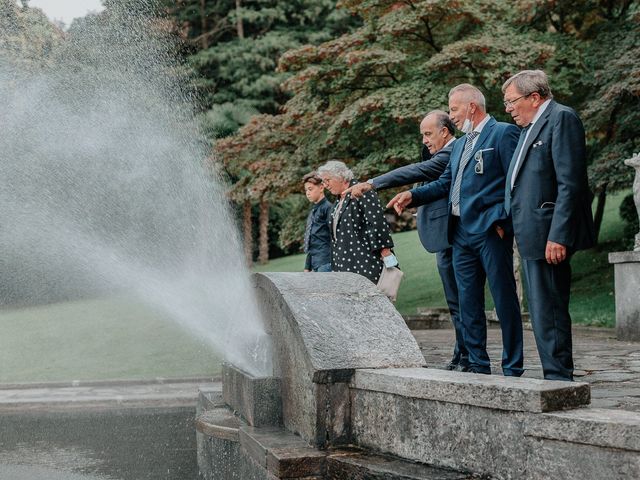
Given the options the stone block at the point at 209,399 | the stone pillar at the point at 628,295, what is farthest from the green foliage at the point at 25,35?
the stone pillar at the point at 628,295

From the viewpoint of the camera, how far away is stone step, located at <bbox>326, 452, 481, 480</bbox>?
3.96m

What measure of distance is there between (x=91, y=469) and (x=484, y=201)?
14.3 ft

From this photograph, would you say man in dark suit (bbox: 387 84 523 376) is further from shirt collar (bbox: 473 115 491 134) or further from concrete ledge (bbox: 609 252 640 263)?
concrete ledge (bbox: 609 252 640 263)

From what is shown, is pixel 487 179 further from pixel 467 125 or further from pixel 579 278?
pixel 579 278

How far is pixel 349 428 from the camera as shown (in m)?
4.74

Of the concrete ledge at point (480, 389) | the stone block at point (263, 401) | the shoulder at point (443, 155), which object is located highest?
the shoulder at point (443, 155)

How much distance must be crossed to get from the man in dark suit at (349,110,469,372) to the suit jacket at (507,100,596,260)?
109 cm

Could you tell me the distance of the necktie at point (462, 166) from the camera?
18.6 feet

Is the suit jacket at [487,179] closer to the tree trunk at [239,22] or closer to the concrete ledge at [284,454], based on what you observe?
the concrete ledge at [284,454]

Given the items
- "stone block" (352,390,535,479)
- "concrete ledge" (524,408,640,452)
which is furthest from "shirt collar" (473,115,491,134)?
"concrete ledge" (524,408,640,452)

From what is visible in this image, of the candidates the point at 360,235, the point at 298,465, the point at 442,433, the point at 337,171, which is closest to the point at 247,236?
the point at 337,171

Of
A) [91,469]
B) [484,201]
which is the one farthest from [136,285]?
[484,201]

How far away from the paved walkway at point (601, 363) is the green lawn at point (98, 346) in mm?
5799

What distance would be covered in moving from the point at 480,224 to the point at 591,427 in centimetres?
235
